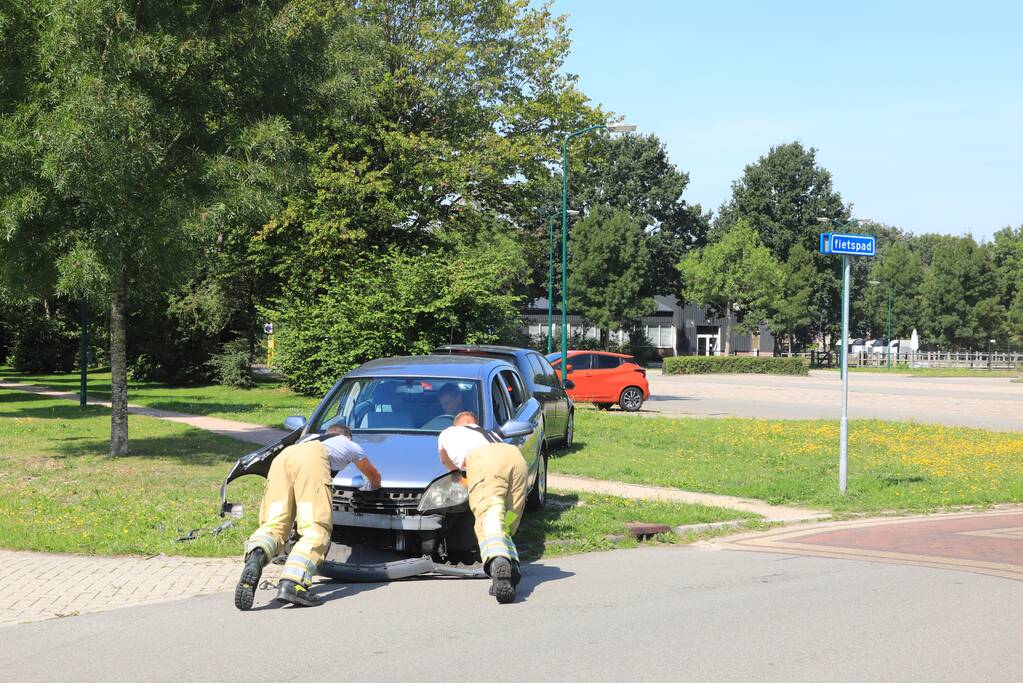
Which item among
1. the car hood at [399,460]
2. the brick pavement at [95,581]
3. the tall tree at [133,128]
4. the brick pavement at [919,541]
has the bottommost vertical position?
the brick pavement at [95,581]

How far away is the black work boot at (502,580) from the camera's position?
698cm

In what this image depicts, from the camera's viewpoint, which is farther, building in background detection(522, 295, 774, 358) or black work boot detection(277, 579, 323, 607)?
building in background detection(522, 295, 774, 358)

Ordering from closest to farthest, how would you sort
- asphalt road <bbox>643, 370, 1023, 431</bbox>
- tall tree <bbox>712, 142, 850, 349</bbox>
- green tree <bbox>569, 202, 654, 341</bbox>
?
asphalt road <bbox>643, 370, 1023, 431</bbox>
green tree <bbox>569, 202, 654, 341</bbox>
tall tree <bbox>712, 142, 850, 349</bbox>

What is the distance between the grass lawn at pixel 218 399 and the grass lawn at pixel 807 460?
298 inches

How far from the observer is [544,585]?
25.4ft

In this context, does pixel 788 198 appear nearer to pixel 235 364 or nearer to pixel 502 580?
pixel 235 364

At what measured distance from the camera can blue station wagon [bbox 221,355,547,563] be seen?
309 inches

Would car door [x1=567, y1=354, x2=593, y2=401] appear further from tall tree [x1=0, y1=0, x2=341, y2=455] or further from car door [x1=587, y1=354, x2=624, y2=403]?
tall tree [x1=0, y1=0, x2=341, y2=455]

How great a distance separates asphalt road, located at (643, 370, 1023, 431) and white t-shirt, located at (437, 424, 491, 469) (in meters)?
18.8

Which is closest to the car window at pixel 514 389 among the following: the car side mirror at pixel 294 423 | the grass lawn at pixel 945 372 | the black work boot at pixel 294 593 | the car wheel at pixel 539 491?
the car wheel at pixel 539 491

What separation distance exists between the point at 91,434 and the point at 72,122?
753cm

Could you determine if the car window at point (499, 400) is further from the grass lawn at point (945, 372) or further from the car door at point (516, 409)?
the grass lawn at point (945, 372)

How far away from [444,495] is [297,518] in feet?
3.74

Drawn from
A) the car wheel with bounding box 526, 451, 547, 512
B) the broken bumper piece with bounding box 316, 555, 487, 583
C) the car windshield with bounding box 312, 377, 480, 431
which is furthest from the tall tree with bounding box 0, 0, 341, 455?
the broken bumper piece with bounding box 316, 555, 487, 583
